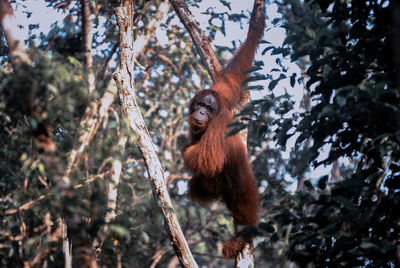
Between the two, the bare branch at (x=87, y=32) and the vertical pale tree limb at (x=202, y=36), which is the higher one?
the bare branch at (x=87, y=32)

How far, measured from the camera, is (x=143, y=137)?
4.09 metres

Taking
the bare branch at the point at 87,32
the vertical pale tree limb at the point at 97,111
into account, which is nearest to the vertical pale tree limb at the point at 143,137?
the vertical pale tree limb at the point at 97,111

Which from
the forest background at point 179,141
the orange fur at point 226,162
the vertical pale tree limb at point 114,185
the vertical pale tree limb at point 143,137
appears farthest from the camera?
the vertical pale tree limb at point 114,185

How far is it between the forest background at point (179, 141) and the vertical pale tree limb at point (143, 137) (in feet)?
0.52

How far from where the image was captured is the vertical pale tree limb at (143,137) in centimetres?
379

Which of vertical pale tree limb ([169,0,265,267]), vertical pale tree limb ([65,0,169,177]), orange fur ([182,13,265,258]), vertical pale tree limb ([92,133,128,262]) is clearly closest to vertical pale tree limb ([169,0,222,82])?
vertical pale tree limb ([169,0,265,267])

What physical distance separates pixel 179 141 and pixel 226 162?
4.69m

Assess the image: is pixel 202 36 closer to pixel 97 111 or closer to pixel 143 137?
pixel 143 137

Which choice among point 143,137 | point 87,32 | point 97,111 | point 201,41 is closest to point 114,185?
point 97,111

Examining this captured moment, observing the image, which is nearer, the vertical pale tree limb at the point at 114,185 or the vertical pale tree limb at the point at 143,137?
the vertical pale tree limb at the point at 143,137

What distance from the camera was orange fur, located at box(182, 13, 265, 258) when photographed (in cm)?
498

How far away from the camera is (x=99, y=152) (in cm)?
623

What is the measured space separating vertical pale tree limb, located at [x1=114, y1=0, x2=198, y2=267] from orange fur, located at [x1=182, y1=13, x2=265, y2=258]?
3.18 feet

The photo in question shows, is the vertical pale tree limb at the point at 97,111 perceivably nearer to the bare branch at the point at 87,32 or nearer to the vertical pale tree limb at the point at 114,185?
the vertical pale tree limb at the point at 114,185
